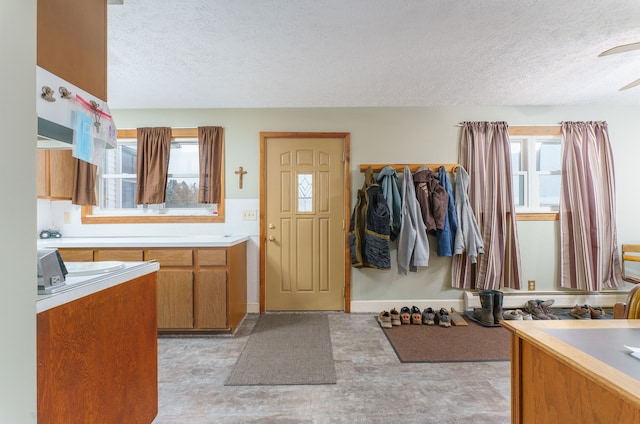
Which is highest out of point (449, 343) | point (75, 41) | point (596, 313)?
point (75, 41)

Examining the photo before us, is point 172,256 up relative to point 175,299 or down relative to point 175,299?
up

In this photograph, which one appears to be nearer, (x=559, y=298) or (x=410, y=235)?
(x=410, y=235)

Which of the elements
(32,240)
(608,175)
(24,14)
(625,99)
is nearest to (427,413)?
(32,240)

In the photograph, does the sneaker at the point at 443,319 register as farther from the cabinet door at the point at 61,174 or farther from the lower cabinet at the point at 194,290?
the cabinet door at the point at 61,174

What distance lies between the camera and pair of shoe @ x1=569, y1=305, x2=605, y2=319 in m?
2.82

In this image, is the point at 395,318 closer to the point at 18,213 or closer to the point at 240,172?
the point at 240,172

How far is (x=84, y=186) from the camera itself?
2855mm

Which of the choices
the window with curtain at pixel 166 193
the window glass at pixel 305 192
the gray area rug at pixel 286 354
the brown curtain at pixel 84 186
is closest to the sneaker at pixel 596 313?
the gray area rug at pixel 286 354

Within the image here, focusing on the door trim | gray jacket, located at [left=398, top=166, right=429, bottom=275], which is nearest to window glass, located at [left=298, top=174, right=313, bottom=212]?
the door trim

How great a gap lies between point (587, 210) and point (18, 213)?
4316 millimetres

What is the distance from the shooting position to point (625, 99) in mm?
3023

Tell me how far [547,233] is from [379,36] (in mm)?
2850

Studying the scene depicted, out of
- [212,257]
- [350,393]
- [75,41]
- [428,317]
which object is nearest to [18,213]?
[75,41]

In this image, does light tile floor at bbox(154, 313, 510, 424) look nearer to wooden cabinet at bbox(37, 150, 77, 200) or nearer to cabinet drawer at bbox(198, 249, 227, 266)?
cabinet drawer at bbox(198, 249, 227, 266)
